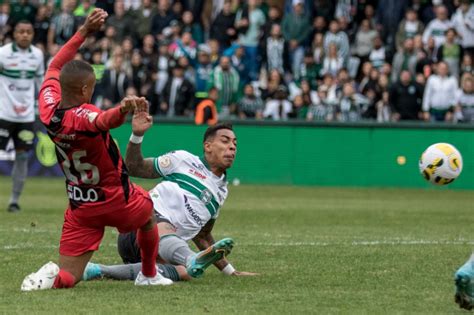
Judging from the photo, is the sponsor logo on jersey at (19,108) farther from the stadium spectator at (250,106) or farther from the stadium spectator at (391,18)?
the stadium spectator at (391,18)

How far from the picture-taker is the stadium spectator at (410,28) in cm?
2633

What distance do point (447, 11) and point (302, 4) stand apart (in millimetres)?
3476

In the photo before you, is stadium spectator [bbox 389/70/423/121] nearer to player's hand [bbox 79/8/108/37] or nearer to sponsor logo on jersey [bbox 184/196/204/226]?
sponsor logo on jersey [bbox 184/196/204/226]

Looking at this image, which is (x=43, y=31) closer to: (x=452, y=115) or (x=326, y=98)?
(x=326, y=98)

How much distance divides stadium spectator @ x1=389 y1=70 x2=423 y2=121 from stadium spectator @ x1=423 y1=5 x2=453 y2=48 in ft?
4.80

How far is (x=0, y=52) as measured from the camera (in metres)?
16.2

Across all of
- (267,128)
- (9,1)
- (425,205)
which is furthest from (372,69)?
(9,1)

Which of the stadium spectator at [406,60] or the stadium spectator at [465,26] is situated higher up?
the stadium spectator at [465,26]

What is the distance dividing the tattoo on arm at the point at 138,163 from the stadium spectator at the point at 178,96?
1639cm

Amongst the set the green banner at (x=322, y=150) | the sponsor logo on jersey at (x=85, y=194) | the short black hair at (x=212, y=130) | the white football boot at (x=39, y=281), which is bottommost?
the green banner at (x=322, y=150)

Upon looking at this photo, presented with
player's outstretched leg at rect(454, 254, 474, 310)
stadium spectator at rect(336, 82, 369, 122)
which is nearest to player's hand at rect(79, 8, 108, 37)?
player's outstretched leg at rect(454, 254, 474, 310)

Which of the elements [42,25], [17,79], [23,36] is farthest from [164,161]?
[42,25]

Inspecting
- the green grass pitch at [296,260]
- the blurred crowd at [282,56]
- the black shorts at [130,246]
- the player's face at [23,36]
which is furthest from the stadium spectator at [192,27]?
the black shorts at [130,246]

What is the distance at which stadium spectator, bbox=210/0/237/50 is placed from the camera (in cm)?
2780
